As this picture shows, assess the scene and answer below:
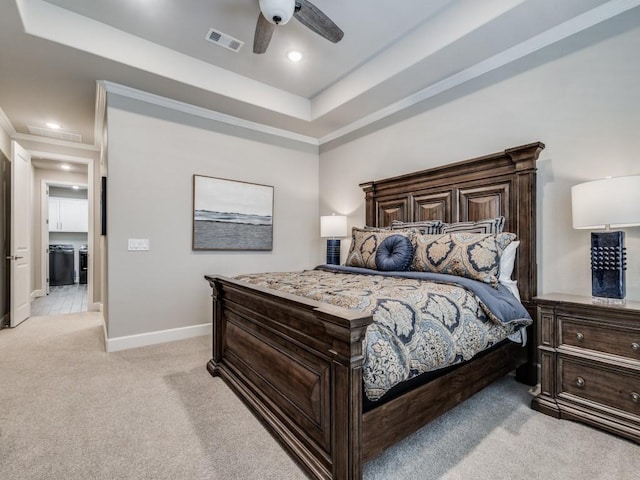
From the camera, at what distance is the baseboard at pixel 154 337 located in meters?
3.12

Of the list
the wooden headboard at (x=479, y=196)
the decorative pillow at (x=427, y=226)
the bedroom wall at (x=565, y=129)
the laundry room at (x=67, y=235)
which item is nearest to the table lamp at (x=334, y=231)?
the wooden headboard at (x=479, y=196)

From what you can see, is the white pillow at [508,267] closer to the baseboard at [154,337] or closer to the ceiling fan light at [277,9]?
the ceiling fan light at [277,9]

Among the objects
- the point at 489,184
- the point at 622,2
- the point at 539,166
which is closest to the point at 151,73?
the point at 489,184

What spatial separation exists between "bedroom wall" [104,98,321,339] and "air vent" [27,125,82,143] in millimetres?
2147

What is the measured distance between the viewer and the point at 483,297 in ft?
6.18

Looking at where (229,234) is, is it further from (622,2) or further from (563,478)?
(622,2)

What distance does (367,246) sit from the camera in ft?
9.64

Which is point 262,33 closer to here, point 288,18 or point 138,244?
point 288,18

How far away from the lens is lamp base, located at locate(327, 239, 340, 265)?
13.4 ft

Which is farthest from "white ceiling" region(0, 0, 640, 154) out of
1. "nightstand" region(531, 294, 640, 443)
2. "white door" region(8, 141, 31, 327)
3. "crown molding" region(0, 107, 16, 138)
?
"nightstand" region(531, 294, 640, 443)

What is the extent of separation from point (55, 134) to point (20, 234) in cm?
157

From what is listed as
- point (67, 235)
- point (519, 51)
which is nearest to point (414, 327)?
point (519, 51)

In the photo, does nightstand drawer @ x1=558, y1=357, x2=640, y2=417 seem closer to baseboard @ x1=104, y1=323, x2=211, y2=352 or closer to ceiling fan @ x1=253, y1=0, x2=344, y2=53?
ceiling fan @ x1=253, y1=0, x2=344, y2=53

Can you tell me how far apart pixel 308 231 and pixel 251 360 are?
286 cm
